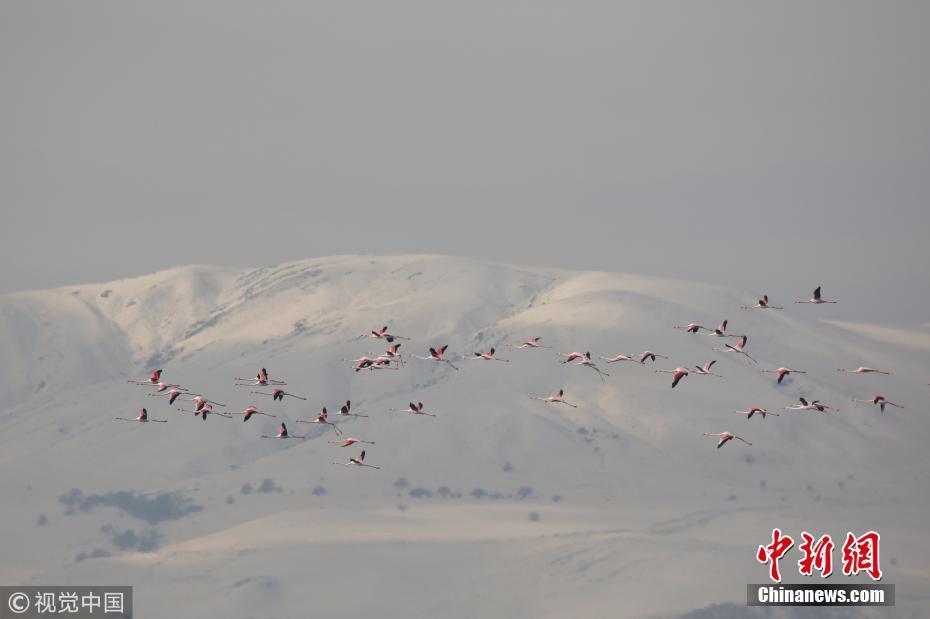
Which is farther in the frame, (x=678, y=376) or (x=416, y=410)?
(x=416, y=410)

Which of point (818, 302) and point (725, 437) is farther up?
point (818, 302)

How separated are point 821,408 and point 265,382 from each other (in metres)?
40.8

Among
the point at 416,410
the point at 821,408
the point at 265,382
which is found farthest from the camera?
the point at 416,410

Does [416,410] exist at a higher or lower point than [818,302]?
lower

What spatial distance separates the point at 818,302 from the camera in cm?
9569

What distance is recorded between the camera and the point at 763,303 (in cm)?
9844

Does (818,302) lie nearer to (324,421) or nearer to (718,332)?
(718,332)

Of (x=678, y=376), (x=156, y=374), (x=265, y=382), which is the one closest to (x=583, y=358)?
(x=678, y=376)

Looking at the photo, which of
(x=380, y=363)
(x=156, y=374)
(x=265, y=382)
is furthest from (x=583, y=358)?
(x=156, y=374)

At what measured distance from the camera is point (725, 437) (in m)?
99.2

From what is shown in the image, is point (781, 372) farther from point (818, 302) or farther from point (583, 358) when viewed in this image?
point (583, 358)

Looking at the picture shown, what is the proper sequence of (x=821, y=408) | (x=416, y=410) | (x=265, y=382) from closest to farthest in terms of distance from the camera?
(x=821, y=408) < (x=265, y=382) < (x=416, y=410)

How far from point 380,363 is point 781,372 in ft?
104

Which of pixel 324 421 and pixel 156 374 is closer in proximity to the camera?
pixel 324 421
